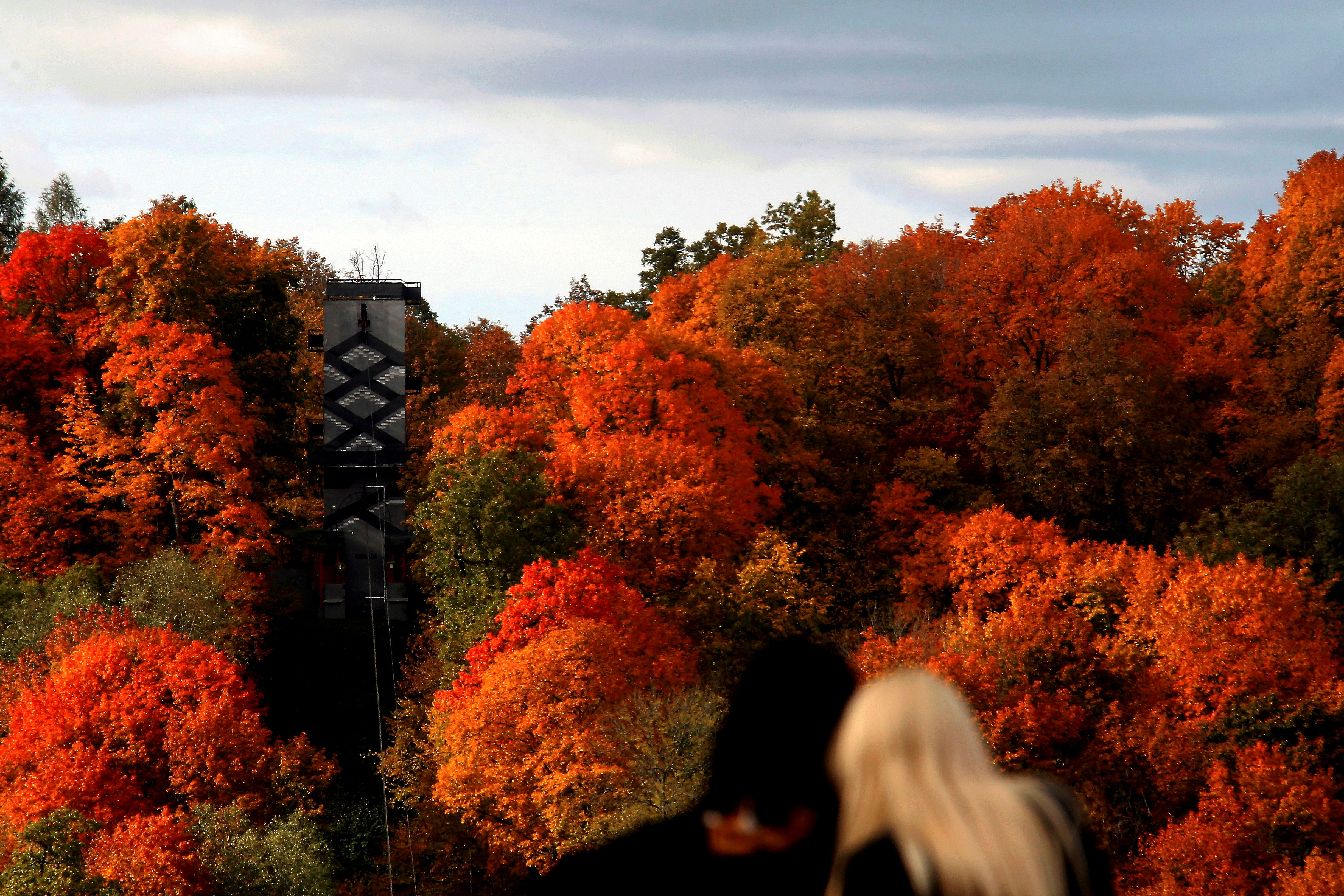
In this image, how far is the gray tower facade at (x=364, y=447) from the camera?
5325cm

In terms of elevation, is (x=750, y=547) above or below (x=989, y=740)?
above

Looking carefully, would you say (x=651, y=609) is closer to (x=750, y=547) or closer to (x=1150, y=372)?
(x=750, y=547)

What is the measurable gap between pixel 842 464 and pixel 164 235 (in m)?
25.9

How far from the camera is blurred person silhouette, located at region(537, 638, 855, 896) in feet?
9.92

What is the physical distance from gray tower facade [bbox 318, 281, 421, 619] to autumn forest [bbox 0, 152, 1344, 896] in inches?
53.7

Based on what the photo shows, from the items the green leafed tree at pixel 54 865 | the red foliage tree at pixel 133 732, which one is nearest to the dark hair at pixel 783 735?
the green leafed tree at pixel 54 865

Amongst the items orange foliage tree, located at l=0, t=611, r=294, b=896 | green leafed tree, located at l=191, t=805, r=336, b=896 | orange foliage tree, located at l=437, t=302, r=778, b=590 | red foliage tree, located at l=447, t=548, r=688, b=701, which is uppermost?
Result: orange foliage tree, located at l=437, t=302, r=778, b=590

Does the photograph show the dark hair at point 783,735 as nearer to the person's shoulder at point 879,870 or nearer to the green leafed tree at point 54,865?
the person's shoulder at point 879,870

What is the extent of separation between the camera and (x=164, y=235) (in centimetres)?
5222

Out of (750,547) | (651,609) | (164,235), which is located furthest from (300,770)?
(164,235)

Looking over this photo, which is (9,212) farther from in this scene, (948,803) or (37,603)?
(948,803)

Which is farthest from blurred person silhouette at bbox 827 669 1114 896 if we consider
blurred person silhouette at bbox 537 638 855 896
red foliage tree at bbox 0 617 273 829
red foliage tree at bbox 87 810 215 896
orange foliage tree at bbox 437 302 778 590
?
orange foliage tree at bbox 437 302 778 590

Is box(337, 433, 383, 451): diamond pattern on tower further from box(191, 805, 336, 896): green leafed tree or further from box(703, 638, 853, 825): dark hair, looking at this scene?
box(703, 638, 853, 825): dark hair

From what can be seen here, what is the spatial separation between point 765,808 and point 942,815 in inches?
17.3
